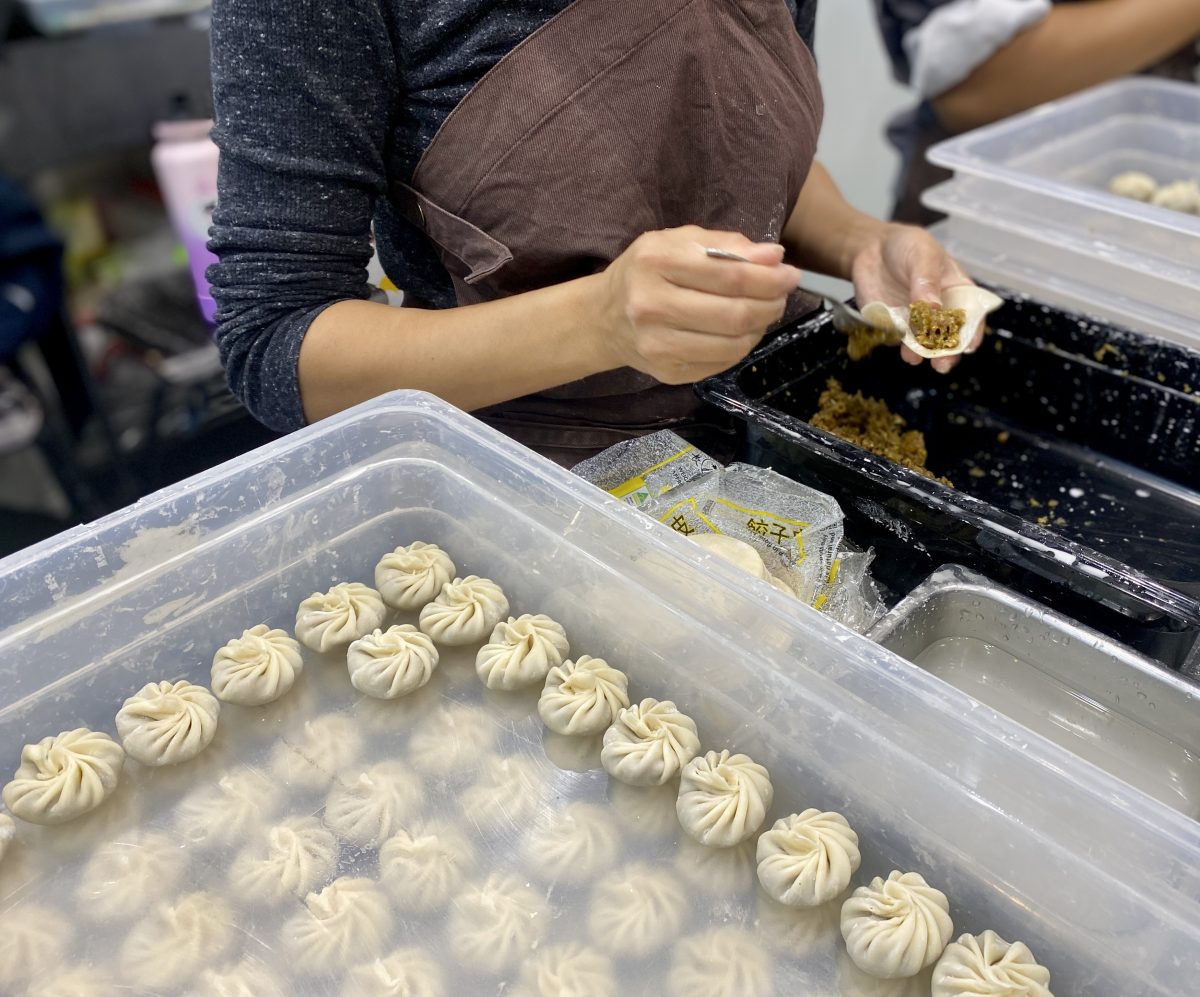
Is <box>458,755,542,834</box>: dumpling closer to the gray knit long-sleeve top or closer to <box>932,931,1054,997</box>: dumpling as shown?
<box>932,931,1054,997</box>: dumpling

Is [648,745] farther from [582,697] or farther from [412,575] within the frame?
[412,575]

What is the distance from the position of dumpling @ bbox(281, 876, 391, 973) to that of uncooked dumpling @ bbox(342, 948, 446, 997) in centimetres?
1

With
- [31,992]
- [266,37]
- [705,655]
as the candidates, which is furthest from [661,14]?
[31,992]

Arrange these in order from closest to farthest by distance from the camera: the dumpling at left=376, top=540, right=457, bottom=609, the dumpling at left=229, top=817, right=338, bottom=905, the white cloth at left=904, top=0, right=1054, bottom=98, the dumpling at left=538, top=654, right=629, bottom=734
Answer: the dumpling at left=229, top=817, right=338, bottom=905, the dumpling at left=538, top=654, right=629, bottom=734, the dumpling at left=376, top=540, right=457, bottom=609, the white cloth at left=904, top=0, right=1054, bottom=98

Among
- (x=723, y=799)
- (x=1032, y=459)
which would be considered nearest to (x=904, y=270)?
(x=1032, y=459)

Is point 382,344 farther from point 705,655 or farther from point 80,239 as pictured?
point 80,239

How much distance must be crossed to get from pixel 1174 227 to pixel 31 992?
1782 millimetres

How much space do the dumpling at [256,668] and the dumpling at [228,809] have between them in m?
0.08

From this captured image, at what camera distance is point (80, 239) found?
2977 mm

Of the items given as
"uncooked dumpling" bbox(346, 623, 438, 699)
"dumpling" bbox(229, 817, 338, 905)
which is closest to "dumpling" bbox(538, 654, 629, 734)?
"uncooked dumpling" bbox(346, 623, 438, 699)

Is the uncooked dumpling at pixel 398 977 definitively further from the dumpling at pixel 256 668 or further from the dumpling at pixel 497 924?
the dumpling at pixel 256 668

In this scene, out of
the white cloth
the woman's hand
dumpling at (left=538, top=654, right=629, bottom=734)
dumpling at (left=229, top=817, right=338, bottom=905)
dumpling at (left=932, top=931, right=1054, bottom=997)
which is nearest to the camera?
dumpling at (left=932, top=931, right=1054, bottom=997)

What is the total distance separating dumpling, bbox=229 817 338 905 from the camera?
0.84 metres

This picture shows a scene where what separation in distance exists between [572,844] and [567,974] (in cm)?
12
